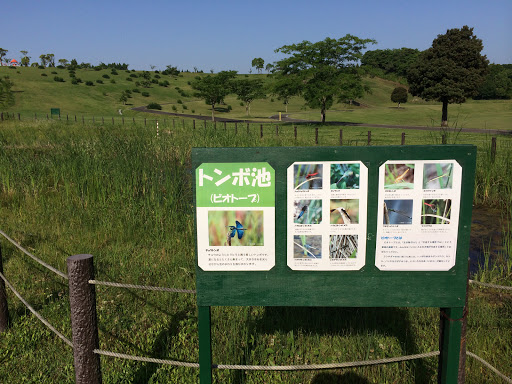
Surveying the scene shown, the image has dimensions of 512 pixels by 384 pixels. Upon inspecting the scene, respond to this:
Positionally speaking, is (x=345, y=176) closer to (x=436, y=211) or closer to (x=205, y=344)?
(x=436, y=211)

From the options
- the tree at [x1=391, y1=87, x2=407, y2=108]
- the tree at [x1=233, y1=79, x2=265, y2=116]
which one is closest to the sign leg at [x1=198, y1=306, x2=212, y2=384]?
the tree at [x1=233, y1=79, x2=265, y2=116]

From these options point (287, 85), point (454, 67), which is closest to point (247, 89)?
point (287, 85)

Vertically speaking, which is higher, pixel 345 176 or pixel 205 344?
pixel 345 176

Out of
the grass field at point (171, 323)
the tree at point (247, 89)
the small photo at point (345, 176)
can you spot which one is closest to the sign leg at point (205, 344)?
the grass field at point (171, 323)

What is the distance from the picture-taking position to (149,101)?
7656 cm

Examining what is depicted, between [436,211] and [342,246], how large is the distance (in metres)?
0.50

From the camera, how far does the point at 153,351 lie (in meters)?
3.59

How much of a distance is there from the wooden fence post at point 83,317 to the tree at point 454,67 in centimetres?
3833

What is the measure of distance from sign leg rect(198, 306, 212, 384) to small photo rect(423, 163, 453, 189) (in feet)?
4.37

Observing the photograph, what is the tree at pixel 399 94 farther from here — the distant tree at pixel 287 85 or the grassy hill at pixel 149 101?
the distant tree at pixel 287 85

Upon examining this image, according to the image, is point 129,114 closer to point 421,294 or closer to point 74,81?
point 74,81

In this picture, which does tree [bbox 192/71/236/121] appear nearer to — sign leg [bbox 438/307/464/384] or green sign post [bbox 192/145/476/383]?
green sign post [bbox 192/145/476/383]

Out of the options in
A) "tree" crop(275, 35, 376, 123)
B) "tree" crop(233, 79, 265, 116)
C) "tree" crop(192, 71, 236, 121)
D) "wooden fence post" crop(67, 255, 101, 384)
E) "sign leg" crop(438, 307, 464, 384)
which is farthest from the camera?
"tree" crop(233, 79, 265, 116)

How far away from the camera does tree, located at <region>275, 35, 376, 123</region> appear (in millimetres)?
37031
